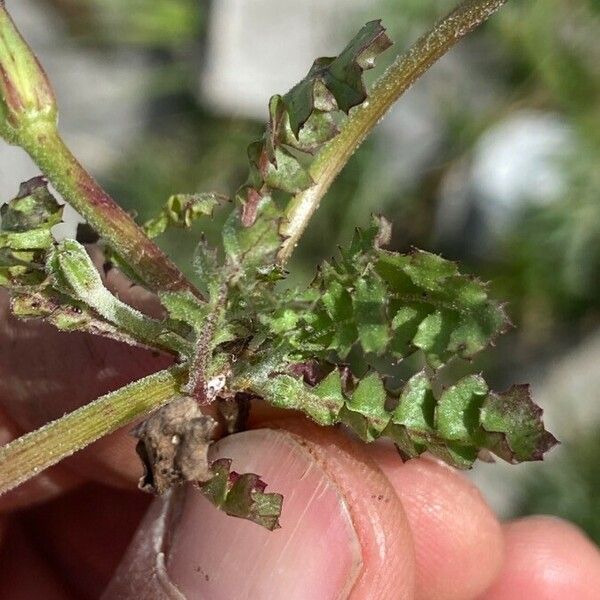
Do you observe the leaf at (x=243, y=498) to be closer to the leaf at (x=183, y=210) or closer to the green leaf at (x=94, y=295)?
the green leaf at (x=94, y=295)

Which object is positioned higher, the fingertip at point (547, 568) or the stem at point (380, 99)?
the stem at point (380, 99)

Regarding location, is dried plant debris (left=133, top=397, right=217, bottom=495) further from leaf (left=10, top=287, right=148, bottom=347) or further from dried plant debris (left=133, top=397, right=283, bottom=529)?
leaf (left=10, top=287, right=148, bottom=347)

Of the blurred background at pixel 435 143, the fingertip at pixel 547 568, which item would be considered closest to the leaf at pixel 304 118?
the fingertip at pixel 547 568

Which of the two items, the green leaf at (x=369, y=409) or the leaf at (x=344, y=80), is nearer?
the leaf at (x=344, y=80)

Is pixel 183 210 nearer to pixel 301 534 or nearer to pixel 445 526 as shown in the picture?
pixel 301 534

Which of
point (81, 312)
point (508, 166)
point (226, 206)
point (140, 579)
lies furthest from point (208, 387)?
point (508, 166)

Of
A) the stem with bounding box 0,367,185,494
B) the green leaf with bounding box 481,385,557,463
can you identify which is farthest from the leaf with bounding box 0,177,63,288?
the green leaf with bounding box 481,385,557,463
